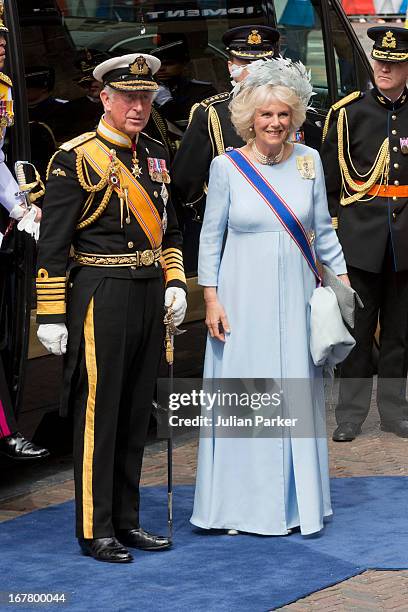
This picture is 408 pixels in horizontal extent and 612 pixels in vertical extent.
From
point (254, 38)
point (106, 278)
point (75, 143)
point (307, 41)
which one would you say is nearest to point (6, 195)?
point (75, 143)

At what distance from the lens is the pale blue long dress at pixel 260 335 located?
20.8 ft

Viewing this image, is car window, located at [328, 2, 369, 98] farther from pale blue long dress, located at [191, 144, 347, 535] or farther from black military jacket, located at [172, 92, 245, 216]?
pale blue long dress, located at [191, 144, 347, 535]

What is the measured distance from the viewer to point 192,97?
7980 mm

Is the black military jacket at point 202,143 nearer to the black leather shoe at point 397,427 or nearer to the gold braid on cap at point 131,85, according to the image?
the gold braid on cap at point 131,85

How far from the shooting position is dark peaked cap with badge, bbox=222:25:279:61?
7449mm

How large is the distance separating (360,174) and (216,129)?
37.5 inches

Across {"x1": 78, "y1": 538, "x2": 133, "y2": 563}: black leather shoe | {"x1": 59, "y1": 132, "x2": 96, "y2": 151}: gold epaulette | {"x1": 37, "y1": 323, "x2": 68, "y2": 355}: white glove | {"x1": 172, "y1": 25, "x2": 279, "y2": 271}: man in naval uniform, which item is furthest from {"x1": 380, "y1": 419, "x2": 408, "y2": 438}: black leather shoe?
{"x1": 59, "y1": 132, "x2": 96, "y2": 151}: gold epaulette

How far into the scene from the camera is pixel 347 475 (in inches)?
289

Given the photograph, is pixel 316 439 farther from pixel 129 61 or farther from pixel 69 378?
pixel 129 61

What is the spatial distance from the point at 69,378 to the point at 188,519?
40.3 inches

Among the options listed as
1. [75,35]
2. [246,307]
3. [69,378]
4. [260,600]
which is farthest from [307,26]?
[260,600]

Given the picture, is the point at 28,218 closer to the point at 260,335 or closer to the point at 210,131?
the point at 260,335

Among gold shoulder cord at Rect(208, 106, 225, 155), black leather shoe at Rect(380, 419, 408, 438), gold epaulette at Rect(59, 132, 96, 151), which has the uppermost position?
gold epaulette at Rect(59, 132, 96, 151)

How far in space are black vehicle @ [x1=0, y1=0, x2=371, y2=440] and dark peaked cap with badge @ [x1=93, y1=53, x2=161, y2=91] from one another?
3.29 feet
